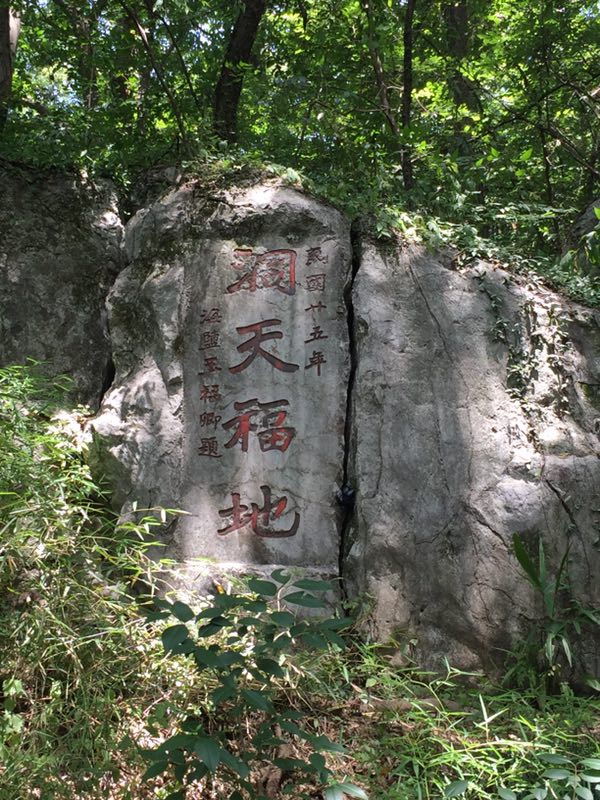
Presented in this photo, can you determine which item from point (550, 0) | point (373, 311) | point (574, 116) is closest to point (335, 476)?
point (373, 311)

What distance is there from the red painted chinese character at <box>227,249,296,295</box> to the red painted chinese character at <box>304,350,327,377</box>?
16.6 inches

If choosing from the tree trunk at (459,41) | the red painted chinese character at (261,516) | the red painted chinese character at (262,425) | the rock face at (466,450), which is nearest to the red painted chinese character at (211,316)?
the red painted chinese character at (262,425)

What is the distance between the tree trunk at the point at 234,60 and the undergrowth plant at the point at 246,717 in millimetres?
4512

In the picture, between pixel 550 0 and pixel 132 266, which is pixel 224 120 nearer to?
pixel 132 266

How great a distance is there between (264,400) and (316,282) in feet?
2.55

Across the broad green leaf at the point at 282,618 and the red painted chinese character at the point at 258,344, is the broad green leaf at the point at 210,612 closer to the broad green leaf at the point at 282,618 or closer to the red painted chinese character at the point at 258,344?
the broad green leaf at the point at 282,618

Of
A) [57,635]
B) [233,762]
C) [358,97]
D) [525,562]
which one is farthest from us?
[358,97]

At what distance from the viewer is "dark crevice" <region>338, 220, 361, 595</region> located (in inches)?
149

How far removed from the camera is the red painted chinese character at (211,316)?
166 inches

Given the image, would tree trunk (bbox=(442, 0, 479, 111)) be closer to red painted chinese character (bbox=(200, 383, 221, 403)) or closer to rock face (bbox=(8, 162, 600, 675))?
rock face (bbox=(8, 162, 600, 675))

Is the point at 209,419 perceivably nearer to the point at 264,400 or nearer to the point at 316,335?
the point at 264,400

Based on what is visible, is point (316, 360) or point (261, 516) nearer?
point (261, 516)

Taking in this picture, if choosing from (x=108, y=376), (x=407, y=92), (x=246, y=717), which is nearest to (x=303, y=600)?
(x=246, y=717)

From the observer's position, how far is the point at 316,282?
13.6 ft
